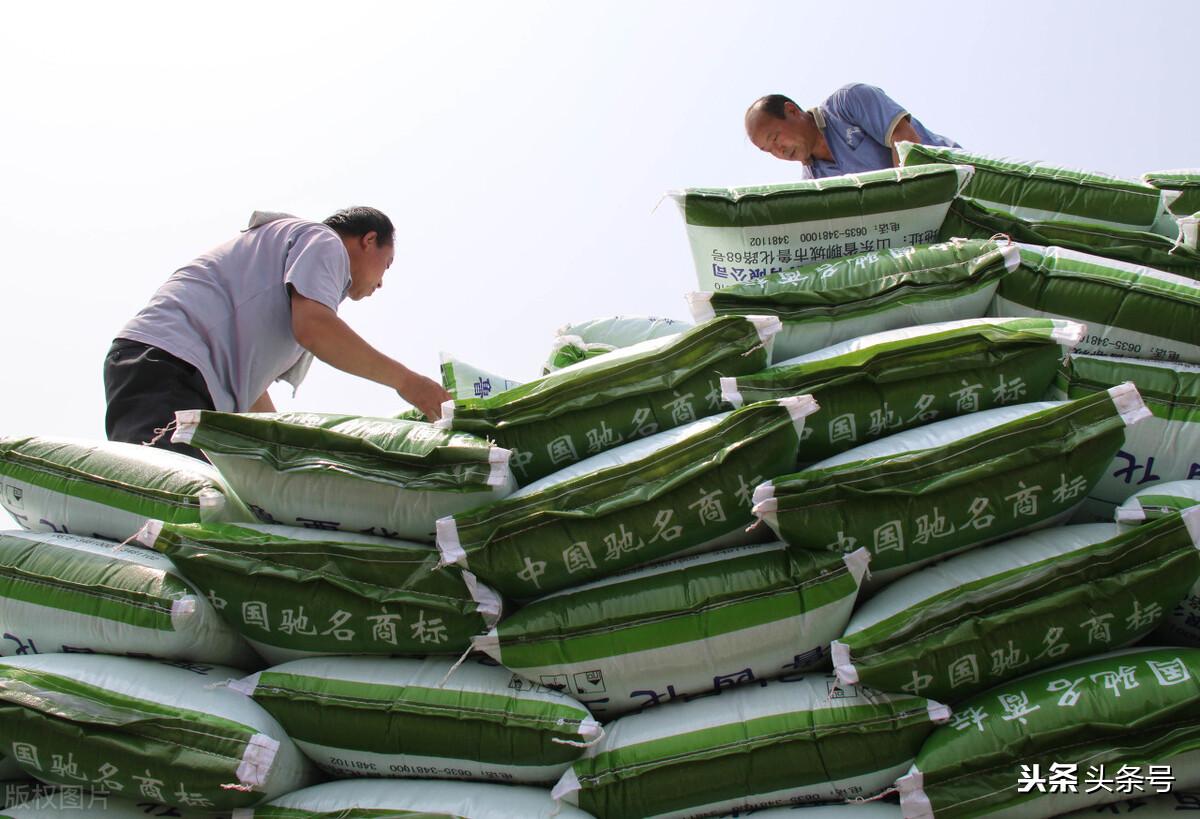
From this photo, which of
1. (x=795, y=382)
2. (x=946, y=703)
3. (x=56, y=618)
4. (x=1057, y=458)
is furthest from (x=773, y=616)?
(x=56, y=618)

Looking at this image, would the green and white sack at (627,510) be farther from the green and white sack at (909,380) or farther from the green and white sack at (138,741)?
the green and white sack at (138,741)

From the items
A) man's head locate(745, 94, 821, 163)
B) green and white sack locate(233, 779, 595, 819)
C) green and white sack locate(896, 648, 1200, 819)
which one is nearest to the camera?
green and white sack locate(896, 648, 1200, 819)

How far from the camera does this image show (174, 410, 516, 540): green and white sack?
5.68 feet

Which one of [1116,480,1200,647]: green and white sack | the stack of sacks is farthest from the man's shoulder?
[1116,480,1200,647]: green and white sack

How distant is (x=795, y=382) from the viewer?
183 centimetres

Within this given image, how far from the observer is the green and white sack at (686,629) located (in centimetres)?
162

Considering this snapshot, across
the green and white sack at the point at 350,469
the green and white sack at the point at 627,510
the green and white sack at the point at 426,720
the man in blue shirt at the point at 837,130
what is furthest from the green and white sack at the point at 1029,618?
the man in blue shirt at the point at 837,130

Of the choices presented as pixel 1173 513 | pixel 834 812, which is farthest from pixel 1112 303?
pixel 834 812

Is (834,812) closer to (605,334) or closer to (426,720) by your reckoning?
(426,720)

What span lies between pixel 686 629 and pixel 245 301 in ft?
5.68

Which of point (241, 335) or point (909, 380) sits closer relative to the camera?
point (909, 380)

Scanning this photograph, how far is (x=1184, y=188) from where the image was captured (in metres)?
2.53

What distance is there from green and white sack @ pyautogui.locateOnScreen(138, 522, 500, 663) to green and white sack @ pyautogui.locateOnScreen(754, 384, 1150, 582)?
0.59 m

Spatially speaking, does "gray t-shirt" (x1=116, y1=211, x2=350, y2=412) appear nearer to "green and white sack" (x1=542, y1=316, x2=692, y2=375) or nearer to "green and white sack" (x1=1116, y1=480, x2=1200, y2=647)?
"green and white sack" (x1=542, y1=316, x2=692, y2=375)
